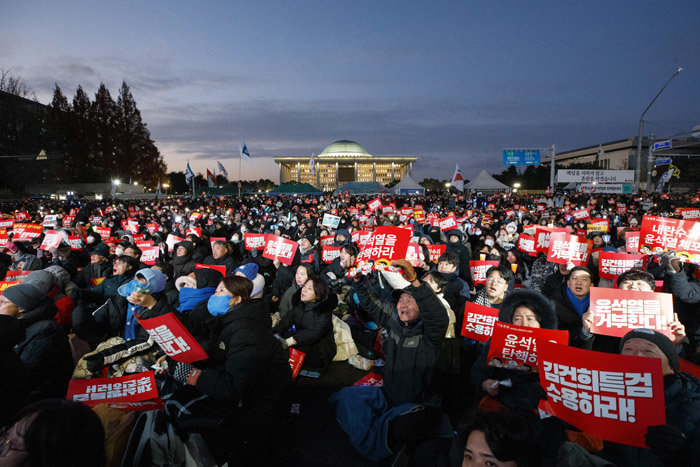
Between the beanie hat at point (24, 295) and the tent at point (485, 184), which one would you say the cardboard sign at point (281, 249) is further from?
the tent at point (485, 184)

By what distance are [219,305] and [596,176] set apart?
33100 millimetres

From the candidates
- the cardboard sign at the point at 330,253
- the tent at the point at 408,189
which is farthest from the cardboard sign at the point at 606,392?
the tent at the point at 408,189

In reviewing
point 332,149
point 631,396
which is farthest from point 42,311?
point 332,149

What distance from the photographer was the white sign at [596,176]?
28516 millimetres

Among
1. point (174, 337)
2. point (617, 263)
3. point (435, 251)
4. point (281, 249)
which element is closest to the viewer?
point (174, 337)

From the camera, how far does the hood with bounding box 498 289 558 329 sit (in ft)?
8.99

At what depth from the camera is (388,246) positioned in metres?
3.92

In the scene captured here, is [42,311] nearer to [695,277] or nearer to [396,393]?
[396,393]

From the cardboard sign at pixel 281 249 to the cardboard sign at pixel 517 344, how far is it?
13.4 ft

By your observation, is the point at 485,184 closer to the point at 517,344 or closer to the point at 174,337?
the point at 517,344

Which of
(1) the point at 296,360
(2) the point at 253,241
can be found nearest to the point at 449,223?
(2) the point at 253,241

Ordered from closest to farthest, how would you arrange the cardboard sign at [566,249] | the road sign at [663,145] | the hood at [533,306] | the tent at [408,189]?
the hood at [533,306], the cardboard sign at [566,249], the road sign at [663,145], the tent at [408,189]

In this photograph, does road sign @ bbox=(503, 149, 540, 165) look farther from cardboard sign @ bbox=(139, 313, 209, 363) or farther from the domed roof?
the domed roof

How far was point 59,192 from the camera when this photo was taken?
126ft
